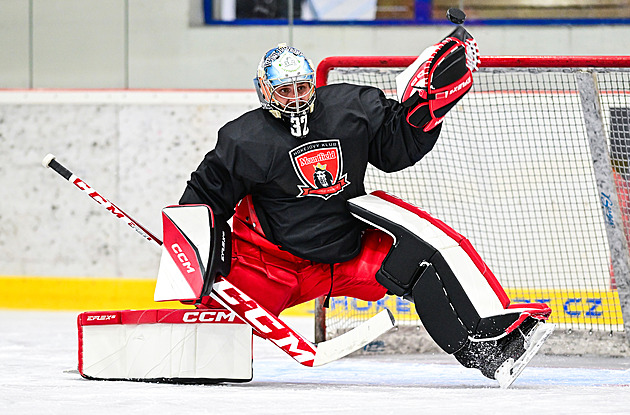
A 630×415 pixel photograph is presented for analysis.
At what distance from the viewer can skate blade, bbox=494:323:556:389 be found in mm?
2346

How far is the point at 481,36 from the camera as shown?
5008 millimetres

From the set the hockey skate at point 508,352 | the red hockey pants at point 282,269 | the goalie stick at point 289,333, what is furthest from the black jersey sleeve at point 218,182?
the hockey skate at point 508,352

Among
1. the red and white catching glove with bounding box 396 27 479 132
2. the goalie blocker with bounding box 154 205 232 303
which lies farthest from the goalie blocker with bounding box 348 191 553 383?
the goalie blocker with bounding box 154 205 232 303

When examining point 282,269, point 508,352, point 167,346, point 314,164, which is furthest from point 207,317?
point 508,352

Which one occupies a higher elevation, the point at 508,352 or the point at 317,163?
the point at 317,163

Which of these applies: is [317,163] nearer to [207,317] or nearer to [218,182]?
[218,182]

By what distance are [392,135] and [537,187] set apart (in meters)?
1.86

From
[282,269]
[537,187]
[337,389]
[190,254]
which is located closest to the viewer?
[337,389]

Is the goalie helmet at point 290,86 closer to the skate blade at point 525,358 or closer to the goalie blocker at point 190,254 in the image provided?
the goalie blocker at point 190,254

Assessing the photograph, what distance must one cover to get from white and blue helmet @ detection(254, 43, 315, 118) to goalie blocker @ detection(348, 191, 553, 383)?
348mm

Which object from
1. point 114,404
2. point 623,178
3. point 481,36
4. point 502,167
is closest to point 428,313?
point 114,404

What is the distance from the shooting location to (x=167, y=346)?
253 centimetres

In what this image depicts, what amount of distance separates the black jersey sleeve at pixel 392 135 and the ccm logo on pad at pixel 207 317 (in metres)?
0.61

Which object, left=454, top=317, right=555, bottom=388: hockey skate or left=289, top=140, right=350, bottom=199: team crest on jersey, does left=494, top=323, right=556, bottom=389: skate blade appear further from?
left=289, top=140, right=350, bottom=199: team crest on jersey
